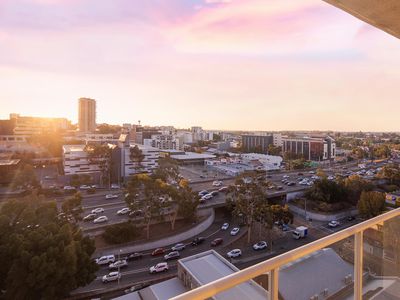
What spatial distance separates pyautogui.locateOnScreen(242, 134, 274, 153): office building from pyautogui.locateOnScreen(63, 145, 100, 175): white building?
70.3 ft

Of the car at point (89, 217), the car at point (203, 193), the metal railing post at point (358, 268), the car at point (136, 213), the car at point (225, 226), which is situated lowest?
the car at point (225, 226)

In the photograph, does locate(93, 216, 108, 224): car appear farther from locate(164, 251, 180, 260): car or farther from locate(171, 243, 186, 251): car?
locate(164, 251, 180, 260): car

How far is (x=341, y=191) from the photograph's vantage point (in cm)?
1218

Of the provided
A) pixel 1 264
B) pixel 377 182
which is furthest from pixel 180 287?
pixel 377 182

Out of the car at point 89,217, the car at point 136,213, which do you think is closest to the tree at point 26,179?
the car at point 89,217

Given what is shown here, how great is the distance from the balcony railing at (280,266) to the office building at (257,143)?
3205 centimetres

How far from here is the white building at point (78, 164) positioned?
1516 cm

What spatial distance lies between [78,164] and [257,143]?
950 inches

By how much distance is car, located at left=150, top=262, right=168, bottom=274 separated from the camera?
269 inches

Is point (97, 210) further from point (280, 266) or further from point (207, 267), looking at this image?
point (280, 266)

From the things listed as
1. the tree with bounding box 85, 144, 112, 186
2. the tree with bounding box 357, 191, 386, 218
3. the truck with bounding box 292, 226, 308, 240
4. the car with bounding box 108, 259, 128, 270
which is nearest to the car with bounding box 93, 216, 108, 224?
the car with bounding box 108, 259, 128, 270

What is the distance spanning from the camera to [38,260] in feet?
14.5

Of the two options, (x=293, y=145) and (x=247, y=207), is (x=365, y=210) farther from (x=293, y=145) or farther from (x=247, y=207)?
(x=293, y=145)

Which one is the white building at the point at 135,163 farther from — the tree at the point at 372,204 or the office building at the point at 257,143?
the office building at the point at 257,143
